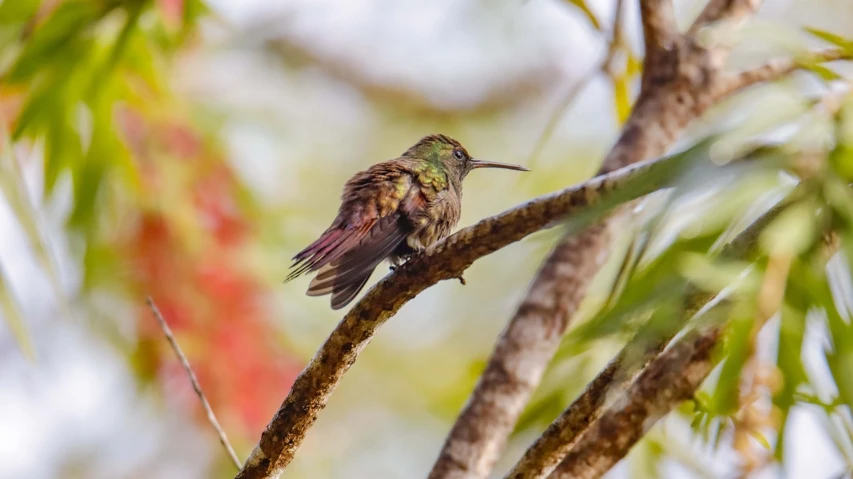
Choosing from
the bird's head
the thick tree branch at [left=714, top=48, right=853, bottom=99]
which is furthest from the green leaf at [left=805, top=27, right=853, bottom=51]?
the bird's head

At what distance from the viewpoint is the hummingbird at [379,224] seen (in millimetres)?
2939

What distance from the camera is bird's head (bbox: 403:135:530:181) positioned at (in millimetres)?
3898

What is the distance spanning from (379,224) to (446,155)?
95 cm

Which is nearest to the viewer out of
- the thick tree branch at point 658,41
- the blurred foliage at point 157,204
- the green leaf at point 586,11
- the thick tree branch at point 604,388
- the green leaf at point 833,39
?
the thick tree branch at point 604,388

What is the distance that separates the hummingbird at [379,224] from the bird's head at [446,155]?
0.20ft

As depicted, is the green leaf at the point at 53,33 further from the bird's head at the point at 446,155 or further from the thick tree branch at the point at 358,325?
the thick tree branch at the point at 358,325

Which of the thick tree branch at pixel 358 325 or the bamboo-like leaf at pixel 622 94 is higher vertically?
the bamboo-like leaf at pixel 622 94

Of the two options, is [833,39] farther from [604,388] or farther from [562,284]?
[604,388]

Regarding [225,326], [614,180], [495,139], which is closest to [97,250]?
[225,326]

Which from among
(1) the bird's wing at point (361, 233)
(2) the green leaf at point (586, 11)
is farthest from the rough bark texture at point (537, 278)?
(1) the bird's wing at point (361, 233)

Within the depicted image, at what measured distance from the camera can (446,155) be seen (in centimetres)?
403

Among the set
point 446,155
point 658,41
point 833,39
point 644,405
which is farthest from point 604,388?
point 446,155

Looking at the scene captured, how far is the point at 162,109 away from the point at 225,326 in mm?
1558

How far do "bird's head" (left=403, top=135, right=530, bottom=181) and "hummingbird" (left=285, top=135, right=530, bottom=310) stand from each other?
0.06 m
